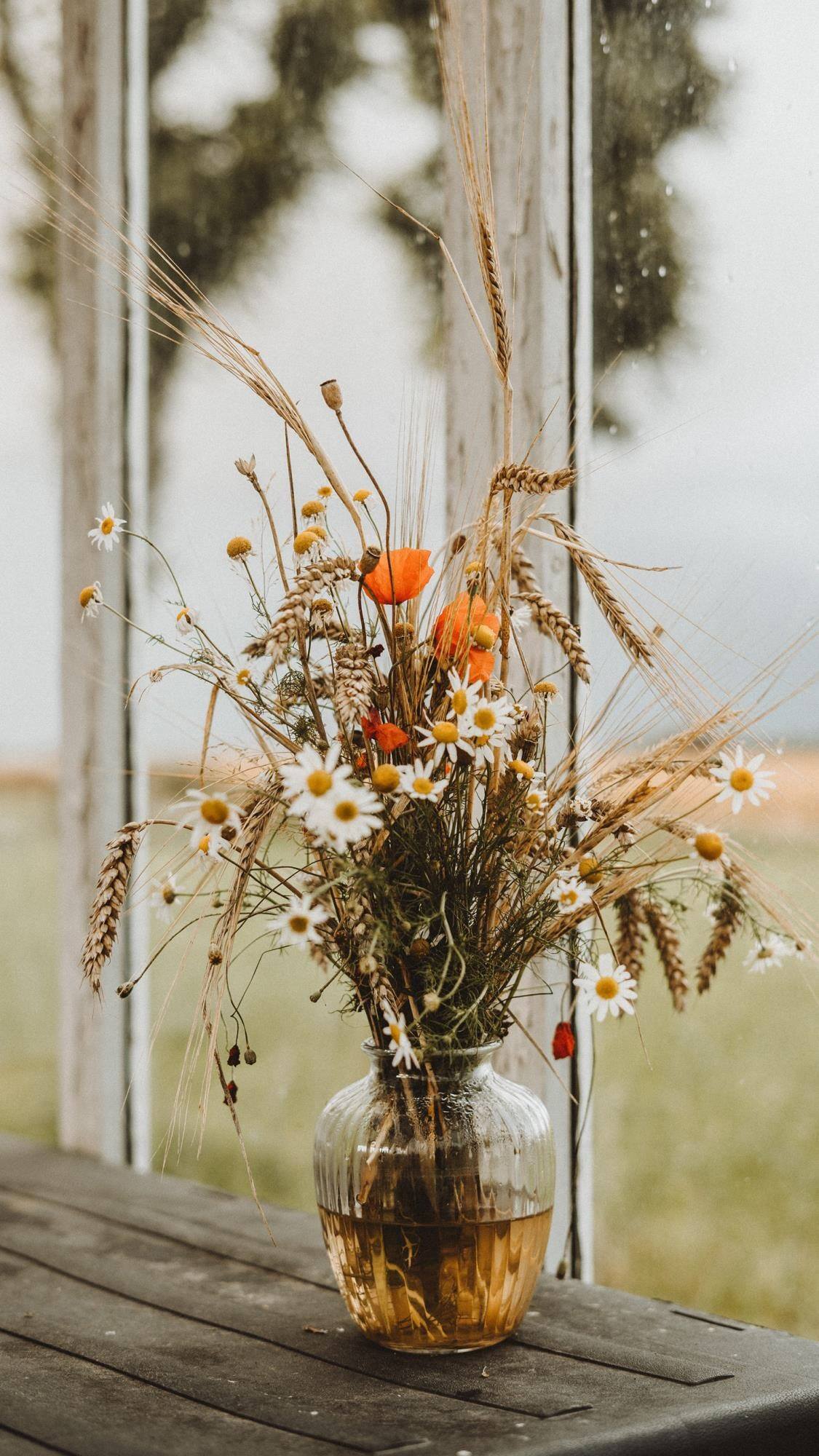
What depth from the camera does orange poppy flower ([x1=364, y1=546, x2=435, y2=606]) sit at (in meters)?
1.03

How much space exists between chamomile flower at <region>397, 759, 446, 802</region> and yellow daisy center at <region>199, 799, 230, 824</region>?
136mm

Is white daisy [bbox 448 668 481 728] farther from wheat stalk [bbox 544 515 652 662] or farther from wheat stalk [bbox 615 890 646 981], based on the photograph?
wheat stalk [bbox 615 890 646 981]

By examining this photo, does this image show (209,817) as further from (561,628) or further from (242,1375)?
(242,1375)

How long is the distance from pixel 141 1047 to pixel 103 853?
296mm

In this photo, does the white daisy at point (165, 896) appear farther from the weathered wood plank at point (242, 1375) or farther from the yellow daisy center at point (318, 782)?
the weathered wood plank at point (242, 1375)

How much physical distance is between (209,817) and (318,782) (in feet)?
0.25

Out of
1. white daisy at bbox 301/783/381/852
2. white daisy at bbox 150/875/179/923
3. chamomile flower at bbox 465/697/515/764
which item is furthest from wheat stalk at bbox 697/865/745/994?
white daisy at bbox 150/875/179/923

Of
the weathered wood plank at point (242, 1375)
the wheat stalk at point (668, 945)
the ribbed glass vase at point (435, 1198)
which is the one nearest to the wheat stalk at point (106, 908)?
the ribbed glass vase at point (435, 1198)

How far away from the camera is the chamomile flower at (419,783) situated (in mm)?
1004

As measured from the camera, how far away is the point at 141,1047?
6.76ft

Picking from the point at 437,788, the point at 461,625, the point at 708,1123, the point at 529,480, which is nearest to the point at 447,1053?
the point at 437,788

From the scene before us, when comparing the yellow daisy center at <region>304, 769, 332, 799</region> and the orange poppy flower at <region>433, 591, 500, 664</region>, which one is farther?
the orange poppy flower at <region>433, 591, 500, 664</region>

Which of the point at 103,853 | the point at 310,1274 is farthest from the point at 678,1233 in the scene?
the point at 103,853

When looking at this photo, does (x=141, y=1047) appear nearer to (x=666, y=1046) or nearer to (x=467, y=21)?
(x=666, y=1046)
